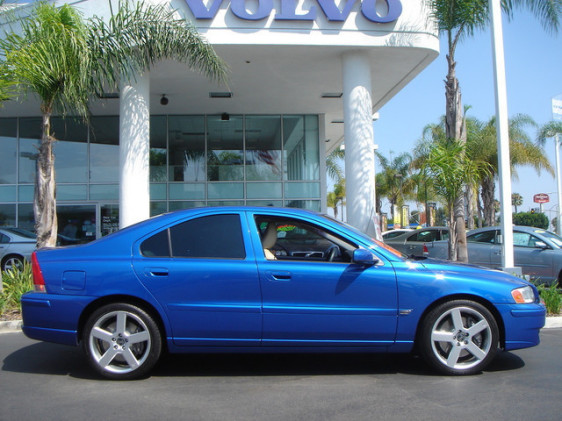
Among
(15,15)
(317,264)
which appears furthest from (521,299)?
(15,15)

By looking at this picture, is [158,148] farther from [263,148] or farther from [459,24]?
[459,24]

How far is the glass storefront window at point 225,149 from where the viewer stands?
1717 cm

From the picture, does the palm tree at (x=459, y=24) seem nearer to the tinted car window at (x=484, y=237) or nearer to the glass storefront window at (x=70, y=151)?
the tinted car window at (x=484, y=237)

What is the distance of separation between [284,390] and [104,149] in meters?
14.6

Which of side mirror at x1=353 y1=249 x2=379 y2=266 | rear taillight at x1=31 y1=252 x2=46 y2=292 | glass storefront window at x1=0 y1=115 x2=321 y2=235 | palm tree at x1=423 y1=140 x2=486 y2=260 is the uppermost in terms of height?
glass storefront window at x1=0 y1=115 x2=321 y2=235

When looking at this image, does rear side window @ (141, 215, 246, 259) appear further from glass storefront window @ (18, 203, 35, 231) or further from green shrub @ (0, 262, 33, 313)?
glass storefront window @ (18, 203, 35, 231)

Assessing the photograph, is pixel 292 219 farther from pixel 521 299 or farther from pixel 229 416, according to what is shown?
pixel 521 299

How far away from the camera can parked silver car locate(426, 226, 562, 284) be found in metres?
10.6

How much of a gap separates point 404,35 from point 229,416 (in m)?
9.95

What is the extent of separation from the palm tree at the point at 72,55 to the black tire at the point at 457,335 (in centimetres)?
692

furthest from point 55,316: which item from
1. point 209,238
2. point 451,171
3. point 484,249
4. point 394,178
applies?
point 394,178

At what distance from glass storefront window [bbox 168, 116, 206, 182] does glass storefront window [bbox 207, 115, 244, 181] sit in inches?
10.7

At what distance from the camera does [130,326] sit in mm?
4574

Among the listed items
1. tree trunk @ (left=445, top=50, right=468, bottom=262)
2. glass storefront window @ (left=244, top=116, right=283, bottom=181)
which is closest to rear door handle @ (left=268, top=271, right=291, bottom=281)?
tree trunk @ (left=445, top=50, right=468, bottom=262)
